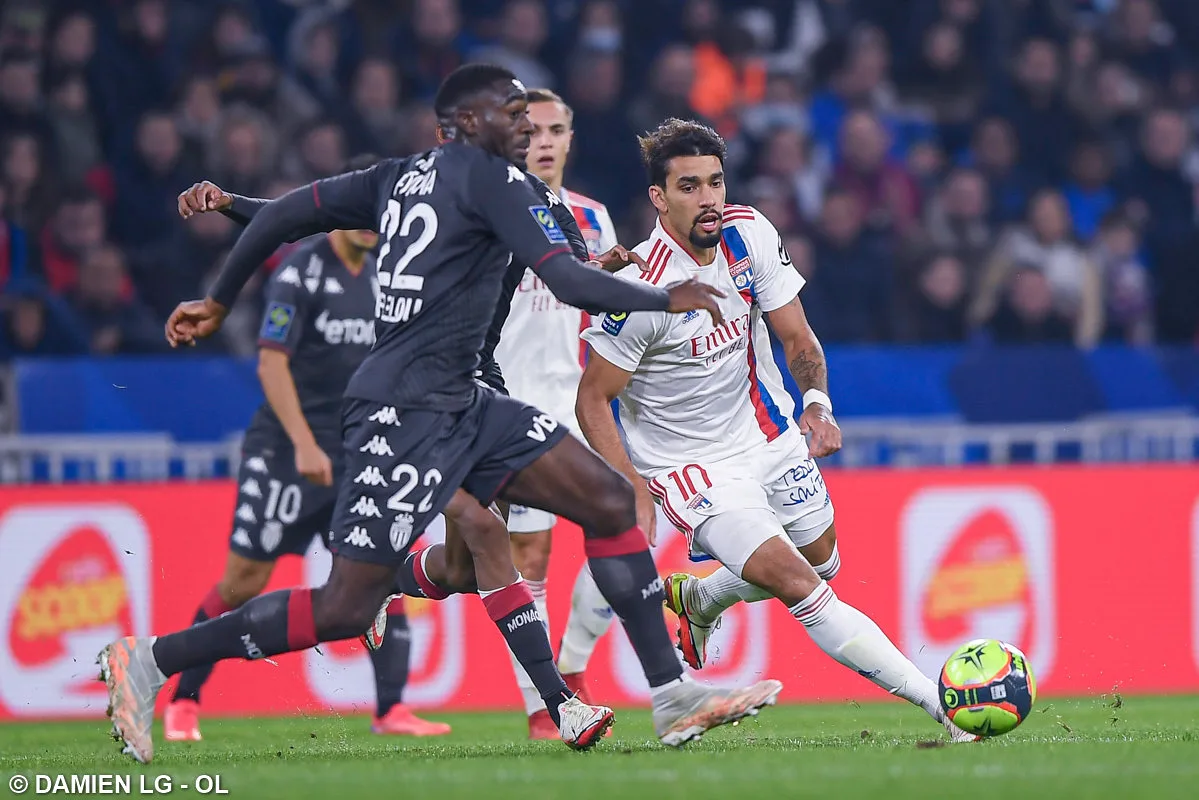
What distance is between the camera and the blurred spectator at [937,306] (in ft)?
40.0

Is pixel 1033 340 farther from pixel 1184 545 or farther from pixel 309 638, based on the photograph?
pixel 309 638

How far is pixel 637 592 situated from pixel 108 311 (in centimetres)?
606

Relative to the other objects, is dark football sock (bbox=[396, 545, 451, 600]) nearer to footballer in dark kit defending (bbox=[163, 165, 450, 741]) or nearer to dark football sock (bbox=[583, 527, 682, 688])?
footballer in dark kit defending (bbox=[163, 165, 450, 741])

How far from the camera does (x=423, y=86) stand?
42.6 ft

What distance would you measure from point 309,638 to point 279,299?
2364 mm

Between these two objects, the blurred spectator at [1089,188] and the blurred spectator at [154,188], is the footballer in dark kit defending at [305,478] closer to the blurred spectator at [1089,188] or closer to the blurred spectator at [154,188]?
the blurred spectator at [154,188]

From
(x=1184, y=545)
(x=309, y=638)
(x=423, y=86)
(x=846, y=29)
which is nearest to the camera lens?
(x=309, y=638)

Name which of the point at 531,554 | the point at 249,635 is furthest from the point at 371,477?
the point at 531,554

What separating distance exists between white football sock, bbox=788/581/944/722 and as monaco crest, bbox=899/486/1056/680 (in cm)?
332

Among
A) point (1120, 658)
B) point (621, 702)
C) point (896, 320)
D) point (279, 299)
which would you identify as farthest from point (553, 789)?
point (896, 320)

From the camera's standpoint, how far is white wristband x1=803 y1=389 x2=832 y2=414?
21.3 ft

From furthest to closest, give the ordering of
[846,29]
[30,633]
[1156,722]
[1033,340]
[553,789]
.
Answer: [846,29]
[1033,340]
[30,633]
[1156,722]
[553,789]

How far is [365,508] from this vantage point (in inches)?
223

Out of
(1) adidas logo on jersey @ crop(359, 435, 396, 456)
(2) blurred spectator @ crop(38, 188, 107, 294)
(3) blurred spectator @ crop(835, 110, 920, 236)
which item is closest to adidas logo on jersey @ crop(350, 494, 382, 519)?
(1) adidas logo on jersey @ crop(359, 435, 396, 456)
